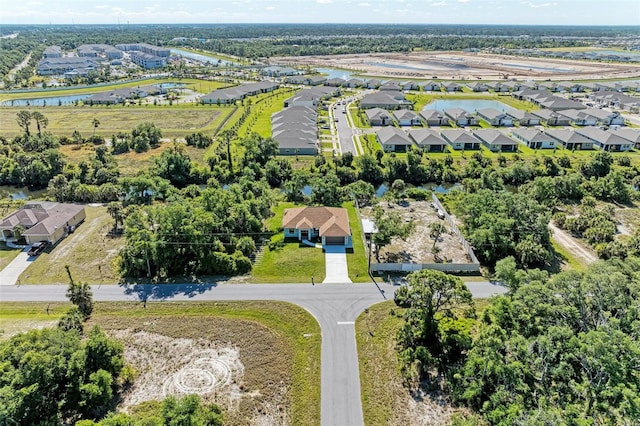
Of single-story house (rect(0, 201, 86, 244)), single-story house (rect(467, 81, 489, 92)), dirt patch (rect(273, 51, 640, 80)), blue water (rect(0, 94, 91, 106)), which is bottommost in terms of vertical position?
single-story house (rect(0, 201, 86, 244))

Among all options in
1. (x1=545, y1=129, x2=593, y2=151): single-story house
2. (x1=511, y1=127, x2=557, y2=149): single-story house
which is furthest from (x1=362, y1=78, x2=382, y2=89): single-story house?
(x1=545, y1=129, x2=593, y2=151): single-story house

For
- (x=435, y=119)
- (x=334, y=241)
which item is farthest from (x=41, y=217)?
(x=435, y=119)

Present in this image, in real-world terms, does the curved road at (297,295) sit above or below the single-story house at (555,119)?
below

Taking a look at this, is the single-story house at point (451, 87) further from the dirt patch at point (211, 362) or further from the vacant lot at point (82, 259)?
the dirt patch at point (211, 362)

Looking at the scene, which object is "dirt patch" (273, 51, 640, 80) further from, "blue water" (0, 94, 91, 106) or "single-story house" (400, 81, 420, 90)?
"blue water" (0, 94, 91, 106)

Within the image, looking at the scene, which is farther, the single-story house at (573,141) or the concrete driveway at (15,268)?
the single-story house at (573,141)

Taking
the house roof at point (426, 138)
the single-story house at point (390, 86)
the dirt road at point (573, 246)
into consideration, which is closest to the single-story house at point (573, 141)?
the house roof at point (426, 138)

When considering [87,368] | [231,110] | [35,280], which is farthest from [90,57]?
[87,368]
